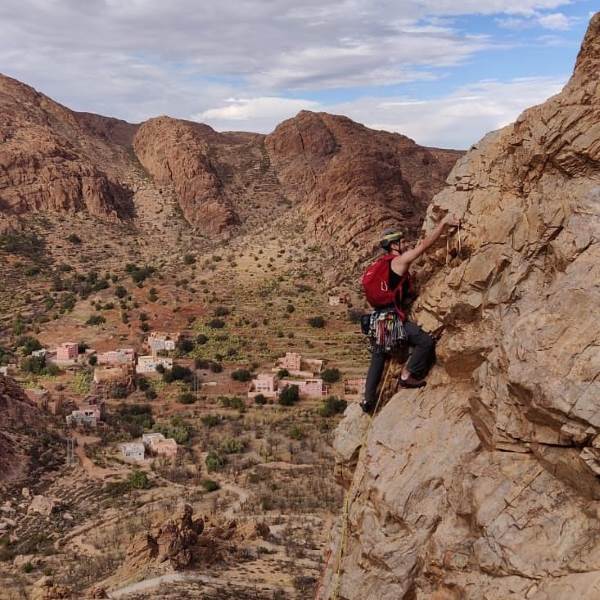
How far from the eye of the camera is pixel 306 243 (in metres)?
63.6

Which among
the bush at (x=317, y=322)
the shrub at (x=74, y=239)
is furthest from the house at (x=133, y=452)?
the shrub at (x=74, y=239)

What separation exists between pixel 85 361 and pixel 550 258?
4434 centimetres

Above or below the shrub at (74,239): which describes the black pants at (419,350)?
above

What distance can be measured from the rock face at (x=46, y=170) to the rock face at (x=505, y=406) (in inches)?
2770

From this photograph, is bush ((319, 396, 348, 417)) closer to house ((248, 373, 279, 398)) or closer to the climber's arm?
house ((248, 373, 279, 398))

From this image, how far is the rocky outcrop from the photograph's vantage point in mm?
60219

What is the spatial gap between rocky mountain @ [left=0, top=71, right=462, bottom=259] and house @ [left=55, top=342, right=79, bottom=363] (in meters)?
23.3

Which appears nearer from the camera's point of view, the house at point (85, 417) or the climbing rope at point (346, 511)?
the climbing rope at point (346, 511)

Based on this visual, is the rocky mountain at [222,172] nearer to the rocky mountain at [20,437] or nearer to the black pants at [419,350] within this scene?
the rocky mountain at [20,437]

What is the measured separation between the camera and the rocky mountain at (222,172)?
6394cm

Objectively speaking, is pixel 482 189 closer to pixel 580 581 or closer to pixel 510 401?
pixel 510 401

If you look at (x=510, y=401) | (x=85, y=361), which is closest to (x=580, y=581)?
(x=510, y=401)

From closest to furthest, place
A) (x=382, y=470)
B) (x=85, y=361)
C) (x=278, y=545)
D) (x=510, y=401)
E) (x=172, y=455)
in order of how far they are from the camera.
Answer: (x=510, y=401) → (x=382, y=470) → (x=278, y=545) → (x=172, y=455) → (x=85, y=361)

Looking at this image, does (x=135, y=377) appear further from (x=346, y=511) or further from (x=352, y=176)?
(x=346, y=511)
